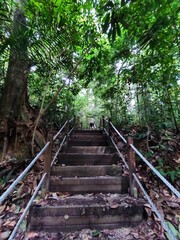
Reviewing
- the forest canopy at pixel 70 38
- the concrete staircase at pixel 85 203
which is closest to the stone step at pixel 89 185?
the concrete staircase at pixel 85 203

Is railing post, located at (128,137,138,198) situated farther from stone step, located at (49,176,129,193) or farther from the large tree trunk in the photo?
the large tree trunk

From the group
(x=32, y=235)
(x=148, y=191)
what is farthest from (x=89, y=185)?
(x=32, y=235)

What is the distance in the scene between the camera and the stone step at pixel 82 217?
190cm

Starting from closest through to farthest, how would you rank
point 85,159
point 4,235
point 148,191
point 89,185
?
point 4,235, point 148,191, point 89,185, point 85,159

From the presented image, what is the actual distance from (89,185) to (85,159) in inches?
27.5

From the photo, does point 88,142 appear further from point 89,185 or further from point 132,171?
point 132,171

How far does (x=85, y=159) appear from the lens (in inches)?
122

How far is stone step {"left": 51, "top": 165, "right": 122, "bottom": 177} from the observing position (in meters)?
→ 2.69

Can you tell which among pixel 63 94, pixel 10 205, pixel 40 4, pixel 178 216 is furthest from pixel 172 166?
pixel 63 94

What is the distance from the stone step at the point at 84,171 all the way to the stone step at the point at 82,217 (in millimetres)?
732

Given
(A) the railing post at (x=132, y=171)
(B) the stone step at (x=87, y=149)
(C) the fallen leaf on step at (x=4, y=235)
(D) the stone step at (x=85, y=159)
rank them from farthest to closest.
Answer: (B) the stone step at (x=87, y=149)
(D) the stone step at (x=85, y=159)
(A) the railing post at (x=132, y=171)
(C) the fallen leaf on step at (x=4, y=235)

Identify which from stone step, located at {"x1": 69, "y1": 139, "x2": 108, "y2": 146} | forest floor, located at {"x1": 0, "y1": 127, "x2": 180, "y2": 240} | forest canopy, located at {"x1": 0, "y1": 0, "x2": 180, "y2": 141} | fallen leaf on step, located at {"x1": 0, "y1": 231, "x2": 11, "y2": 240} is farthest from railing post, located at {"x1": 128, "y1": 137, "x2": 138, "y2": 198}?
stone step, located at {"x1": 69, "y1": 139, "x2": 108, "y2": 146}

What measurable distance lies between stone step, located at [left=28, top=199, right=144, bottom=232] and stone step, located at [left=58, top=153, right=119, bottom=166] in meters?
1.12

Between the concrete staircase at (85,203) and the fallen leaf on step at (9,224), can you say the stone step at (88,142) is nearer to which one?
the concrete staircase at (85,203)
